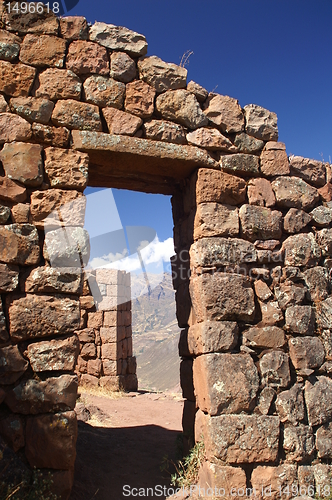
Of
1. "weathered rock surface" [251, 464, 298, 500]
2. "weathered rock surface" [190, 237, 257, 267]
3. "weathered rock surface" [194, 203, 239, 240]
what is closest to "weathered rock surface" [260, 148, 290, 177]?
"weathered rock surface" [194, 203, 239, 240]

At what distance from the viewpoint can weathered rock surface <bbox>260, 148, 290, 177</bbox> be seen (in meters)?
4.38

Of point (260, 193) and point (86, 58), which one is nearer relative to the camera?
point (86, 58)

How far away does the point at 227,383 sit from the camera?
3.56 metres

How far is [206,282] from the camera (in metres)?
3.82

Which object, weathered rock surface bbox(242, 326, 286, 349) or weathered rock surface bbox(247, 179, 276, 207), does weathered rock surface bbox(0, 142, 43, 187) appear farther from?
weathered rock surface bbox(242, 326, 286, 349)

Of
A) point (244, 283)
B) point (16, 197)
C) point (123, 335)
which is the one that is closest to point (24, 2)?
point (16, 197)

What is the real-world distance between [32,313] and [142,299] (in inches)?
2971

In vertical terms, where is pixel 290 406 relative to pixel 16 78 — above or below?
below

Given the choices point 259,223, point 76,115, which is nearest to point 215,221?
point 259,223

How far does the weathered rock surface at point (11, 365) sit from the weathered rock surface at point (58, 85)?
2280 millimetres

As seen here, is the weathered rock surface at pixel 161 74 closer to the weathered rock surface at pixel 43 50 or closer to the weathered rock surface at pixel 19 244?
the weathered rock surface at pixel 43 50

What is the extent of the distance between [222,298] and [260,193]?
125 centimetres

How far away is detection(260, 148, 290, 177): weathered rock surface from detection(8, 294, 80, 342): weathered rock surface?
8.17 ft

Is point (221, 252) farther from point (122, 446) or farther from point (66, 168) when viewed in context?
point (122, 446)
